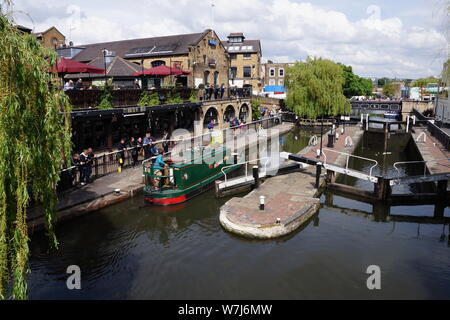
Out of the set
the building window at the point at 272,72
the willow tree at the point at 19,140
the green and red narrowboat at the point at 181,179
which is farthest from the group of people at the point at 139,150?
the building window at the point at 272,72

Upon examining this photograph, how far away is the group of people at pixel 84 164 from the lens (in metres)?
15.1

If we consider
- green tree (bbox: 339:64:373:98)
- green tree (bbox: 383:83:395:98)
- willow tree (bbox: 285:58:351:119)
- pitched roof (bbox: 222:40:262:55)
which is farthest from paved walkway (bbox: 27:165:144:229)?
green tree (bbox: 383:83:395:98)

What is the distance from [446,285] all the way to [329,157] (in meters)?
13.3

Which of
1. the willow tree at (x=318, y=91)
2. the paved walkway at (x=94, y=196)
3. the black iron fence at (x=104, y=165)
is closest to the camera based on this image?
the paved walkway at (x=94, y=196)

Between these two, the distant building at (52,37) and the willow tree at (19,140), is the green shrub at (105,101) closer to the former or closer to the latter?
the willow tree at (19,140)

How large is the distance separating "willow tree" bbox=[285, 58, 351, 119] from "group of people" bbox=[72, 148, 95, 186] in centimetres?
2960

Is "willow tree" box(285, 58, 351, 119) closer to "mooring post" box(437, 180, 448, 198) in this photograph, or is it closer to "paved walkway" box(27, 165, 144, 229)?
"mooring post" box(437, 180, 448, 198)

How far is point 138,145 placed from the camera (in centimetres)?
1928

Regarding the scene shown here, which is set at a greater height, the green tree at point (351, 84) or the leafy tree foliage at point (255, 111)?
the green tree at point (351, 84)

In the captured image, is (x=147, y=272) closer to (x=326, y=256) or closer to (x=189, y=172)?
(x=326, y=256)

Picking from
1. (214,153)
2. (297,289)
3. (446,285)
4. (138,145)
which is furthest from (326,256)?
(138,145)

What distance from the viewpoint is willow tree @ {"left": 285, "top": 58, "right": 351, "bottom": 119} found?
40125 mm

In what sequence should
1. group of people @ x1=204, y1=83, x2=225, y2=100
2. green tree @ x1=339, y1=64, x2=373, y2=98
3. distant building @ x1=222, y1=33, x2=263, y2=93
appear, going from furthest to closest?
green tree @ x1=339, y1=64, x2=373, y2=98, distant building @ x1=222, y1=33, x2=263, y2=93, group of people @ x1=204, y1=83, x2=225, y2=100

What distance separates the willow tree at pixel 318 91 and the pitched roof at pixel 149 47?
1345cm
